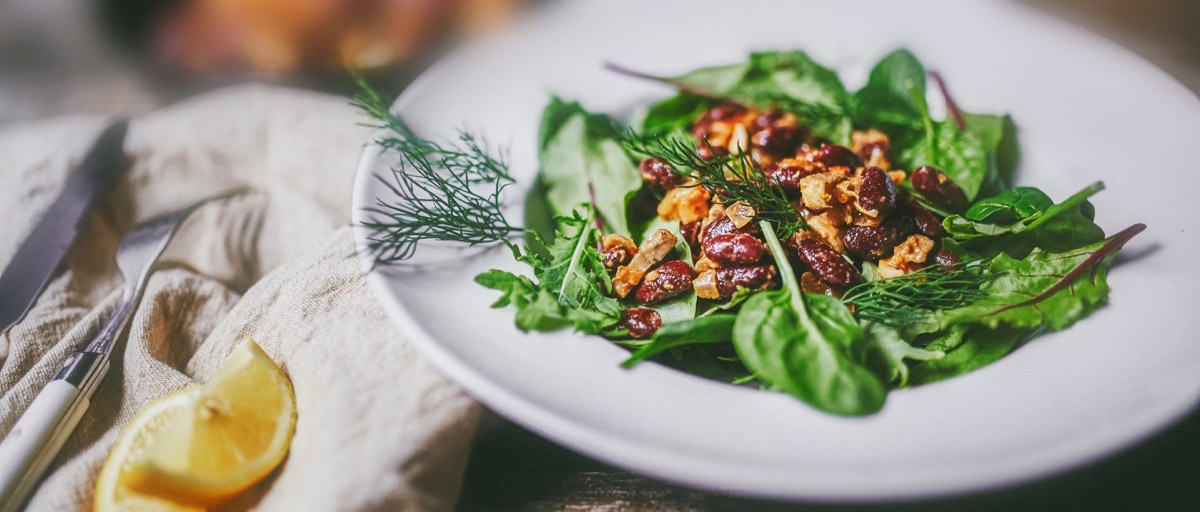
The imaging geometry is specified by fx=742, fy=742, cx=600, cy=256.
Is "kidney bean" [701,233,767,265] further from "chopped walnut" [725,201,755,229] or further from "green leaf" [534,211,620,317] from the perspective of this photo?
"green leaf" [534,211,620,317]

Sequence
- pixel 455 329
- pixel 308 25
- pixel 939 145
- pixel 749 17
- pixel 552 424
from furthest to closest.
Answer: pixel 308 25, pixel 749 17, pixel 939 145, pixel 455 329, pixel 552 424

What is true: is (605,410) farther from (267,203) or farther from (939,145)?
(267,203)

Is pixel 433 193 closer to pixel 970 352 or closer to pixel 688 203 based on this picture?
pixel 688 203

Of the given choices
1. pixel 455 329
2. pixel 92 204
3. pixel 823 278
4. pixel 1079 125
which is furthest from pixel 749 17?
pixel 92 204

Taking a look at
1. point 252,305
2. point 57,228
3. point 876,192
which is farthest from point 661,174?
point 57,228

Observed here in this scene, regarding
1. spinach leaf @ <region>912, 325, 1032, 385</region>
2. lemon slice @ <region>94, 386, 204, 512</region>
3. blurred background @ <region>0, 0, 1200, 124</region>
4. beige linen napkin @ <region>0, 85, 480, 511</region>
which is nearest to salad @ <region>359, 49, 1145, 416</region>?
spinach leaf @ <region>912, 325, 1032, 385</region>
